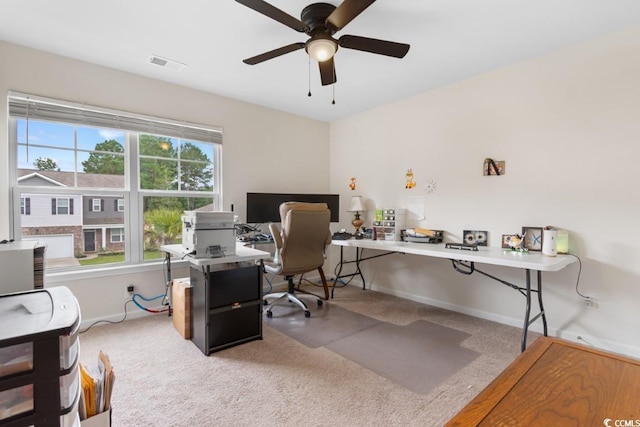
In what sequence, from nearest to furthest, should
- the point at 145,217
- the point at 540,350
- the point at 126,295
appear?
the point at 540,350 → the point at 126,295 → the point at 145,217

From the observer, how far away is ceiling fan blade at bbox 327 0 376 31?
1603mm

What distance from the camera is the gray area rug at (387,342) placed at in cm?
206

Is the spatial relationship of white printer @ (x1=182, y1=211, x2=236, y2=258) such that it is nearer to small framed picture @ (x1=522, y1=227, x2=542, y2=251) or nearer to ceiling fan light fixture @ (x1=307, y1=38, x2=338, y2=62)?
ceiling fan light fixture @ (x1=307, y1=38, x2=338, y2=62)

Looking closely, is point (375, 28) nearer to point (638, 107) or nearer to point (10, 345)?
point (638, 107)

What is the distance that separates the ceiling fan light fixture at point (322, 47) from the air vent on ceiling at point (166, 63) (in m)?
1.47

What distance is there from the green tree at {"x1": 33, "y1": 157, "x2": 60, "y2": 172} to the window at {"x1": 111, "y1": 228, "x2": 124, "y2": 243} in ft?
2.34

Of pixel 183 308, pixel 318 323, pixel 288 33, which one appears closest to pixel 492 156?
pixel 288 33

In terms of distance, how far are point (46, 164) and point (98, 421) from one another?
2443mm

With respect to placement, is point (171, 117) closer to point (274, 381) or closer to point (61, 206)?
point (61, 206)

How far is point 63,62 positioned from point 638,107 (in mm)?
4664

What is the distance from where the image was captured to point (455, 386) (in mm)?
1901

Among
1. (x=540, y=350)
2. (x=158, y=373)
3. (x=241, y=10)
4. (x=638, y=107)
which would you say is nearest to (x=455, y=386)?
(x=540, y=350)

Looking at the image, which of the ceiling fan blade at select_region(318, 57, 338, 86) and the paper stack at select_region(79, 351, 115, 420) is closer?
the paper stack at select_region(79, 351, 115, 420)

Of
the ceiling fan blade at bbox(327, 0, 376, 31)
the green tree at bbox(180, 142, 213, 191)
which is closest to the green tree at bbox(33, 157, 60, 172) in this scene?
the green tree at bbox(180, 142, 213, 191)
